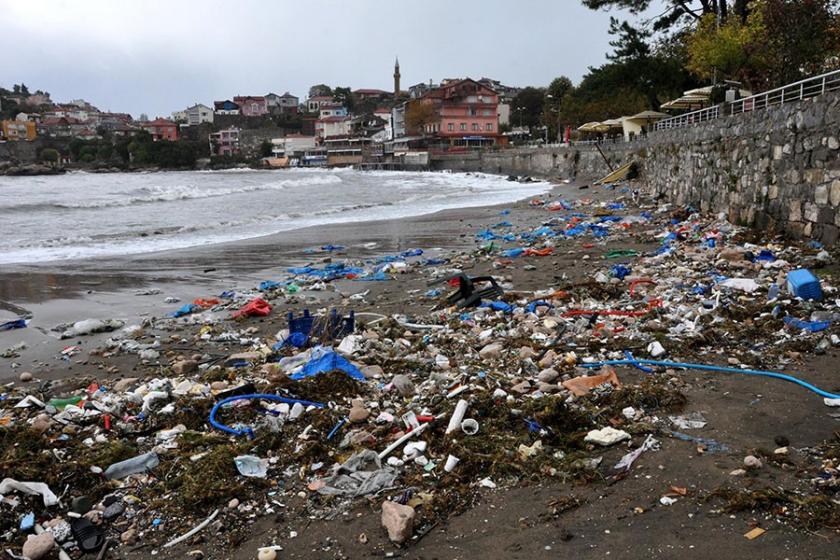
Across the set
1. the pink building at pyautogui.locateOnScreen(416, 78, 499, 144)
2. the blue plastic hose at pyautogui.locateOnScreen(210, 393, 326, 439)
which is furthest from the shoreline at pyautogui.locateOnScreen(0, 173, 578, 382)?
the pink building at pyautogui.locateOnScreen(416, 78, 499, 144)

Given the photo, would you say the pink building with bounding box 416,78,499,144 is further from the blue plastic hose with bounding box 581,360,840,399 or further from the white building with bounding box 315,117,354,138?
the blue plastic hose with bounding box 581,360,840,399

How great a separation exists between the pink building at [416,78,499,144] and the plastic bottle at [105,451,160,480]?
294ft

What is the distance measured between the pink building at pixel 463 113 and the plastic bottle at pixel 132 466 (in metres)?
89.6

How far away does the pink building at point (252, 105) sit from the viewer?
156 m

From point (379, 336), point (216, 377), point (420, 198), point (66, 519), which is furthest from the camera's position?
point (420, 198)

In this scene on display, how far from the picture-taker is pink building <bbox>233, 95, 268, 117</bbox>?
6127 inches

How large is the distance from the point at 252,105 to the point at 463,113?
84.4m

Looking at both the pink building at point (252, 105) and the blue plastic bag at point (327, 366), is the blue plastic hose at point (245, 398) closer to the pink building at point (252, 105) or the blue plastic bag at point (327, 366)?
the blue plastic bag at point (327, 366)

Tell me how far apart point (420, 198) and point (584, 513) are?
30740 mm

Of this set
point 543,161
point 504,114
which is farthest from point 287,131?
point 543,161

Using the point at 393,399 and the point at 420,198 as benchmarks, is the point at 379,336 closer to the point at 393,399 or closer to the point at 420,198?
the point at 393,399

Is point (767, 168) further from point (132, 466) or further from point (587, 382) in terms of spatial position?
point (132, 466)

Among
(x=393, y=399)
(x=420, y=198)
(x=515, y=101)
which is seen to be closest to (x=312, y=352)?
(x=393, y=399)

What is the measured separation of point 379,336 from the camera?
677 centimetres
